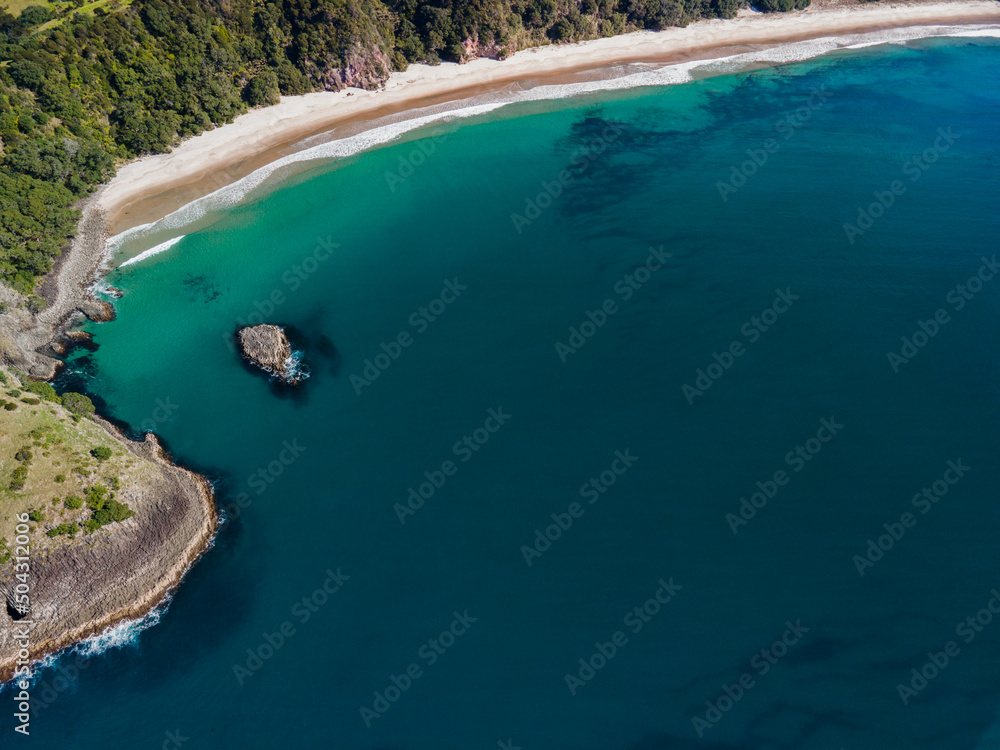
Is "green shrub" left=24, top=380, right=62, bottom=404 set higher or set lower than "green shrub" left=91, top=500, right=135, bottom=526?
higher

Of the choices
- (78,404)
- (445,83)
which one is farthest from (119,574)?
(445,83)

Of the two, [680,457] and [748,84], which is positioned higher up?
[748,84]

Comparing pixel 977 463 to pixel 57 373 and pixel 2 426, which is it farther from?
pixel 57 373

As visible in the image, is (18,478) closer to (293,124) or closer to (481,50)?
(293,124)

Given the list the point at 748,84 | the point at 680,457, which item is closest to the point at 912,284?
the point at 680,457

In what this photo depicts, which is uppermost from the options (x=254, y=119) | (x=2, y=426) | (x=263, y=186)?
(x=254, y=119)

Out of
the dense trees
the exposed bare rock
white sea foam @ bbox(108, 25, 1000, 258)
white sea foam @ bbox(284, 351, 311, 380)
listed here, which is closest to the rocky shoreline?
white sea foam @ bbox(284, 351, 311, 380)

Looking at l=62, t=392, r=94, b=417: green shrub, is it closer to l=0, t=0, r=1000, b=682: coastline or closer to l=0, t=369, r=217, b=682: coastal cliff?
l=0, t=0, r=1000, b=682: coastline
